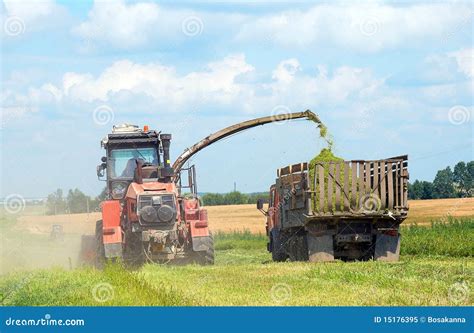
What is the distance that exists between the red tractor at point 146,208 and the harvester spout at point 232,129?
3.55m

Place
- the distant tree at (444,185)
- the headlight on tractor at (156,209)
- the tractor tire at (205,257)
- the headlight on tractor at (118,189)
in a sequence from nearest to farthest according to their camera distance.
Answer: the headlight on tractor at (156,209), the tractor tire at (205,257), the headlight on tractor at (118,189), the distant tree at (444,185)

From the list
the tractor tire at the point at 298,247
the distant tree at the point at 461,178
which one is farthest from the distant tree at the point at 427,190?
the tractor tire at the point at 298,247

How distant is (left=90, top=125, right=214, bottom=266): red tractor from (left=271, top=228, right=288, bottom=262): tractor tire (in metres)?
4.18

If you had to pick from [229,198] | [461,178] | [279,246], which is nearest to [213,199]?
[229,198]

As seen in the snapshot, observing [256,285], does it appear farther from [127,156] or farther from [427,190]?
[427,190]

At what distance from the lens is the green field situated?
45.6ft

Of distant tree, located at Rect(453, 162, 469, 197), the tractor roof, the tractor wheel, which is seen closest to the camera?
the tractor wheel

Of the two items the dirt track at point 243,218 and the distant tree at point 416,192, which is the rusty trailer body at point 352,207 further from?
→ the distant tree at point 416,192

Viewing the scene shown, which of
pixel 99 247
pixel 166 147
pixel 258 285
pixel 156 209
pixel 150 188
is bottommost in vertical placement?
pixel 258 285

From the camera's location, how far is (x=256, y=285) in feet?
53.3

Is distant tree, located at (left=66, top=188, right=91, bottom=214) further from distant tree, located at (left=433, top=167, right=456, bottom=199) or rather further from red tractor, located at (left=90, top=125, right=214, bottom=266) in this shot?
distant tree, located at (left=433, top=167, right=456, bottom=199)

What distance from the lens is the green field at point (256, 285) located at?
45.6 feet

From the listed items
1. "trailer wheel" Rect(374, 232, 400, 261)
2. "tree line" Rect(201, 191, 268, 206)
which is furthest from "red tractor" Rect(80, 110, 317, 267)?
"tree line" Rect(201, 191, 268, 206)

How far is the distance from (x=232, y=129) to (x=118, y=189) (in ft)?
20.9
